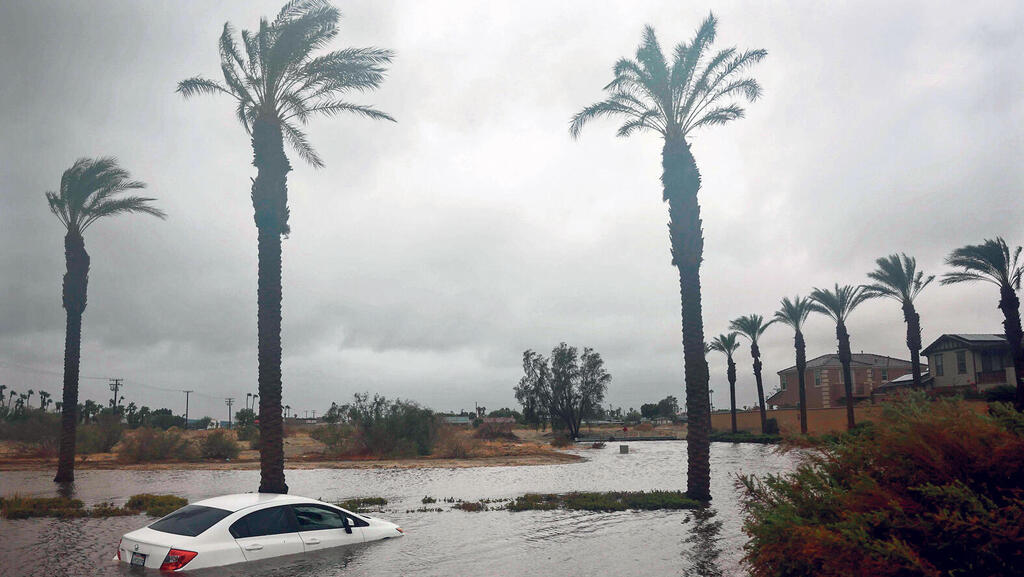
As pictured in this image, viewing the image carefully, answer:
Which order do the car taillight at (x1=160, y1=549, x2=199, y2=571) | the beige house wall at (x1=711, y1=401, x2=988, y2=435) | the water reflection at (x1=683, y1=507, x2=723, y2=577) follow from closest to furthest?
the car taillight at (x1=160, y1=549, x2=199, y2=571) → the water reflection at (x1=683, y1=507, x2=723, y2=577) → the beige house wall at (x1=711, y1=401, x2=988, y2=435)

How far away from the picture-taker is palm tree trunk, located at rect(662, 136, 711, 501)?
20.0 meters

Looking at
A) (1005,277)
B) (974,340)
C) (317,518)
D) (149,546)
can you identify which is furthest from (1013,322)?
(149,546)

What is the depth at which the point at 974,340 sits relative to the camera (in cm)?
5416

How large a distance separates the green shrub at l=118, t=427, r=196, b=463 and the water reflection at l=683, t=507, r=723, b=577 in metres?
38.0

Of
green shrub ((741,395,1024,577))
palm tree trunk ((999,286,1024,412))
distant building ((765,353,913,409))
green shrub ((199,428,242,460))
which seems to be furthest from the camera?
distant building ((765,353,913,409))

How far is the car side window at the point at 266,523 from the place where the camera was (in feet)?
34.0

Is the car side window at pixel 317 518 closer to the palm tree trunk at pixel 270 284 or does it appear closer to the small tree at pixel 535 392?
the palm tree trunk at pixel 270 284

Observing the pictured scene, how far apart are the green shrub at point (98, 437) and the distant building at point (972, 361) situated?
6103 centimetres

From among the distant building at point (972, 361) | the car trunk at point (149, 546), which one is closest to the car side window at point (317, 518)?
the car trunk at point (149, 546)

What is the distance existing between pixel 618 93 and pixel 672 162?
311 cm

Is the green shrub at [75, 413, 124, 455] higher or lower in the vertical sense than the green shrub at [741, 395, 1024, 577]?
lower

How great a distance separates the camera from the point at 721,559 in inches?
481

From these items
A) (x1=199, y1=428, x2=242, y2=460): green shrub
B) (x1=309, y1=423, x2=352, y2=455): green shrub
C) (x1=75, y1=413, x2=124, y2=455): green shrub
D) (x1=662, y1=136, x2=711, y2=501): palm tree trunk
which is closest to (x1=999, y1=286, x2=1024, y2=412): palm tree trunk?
(x1=662, y1=136, x2=711, y2=501): palm tree trunk

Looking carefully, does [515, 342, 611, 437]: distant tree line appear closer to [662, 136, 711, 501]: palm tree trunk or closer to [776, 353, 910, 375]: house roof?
[776, 353, 910, 375]: house roof
